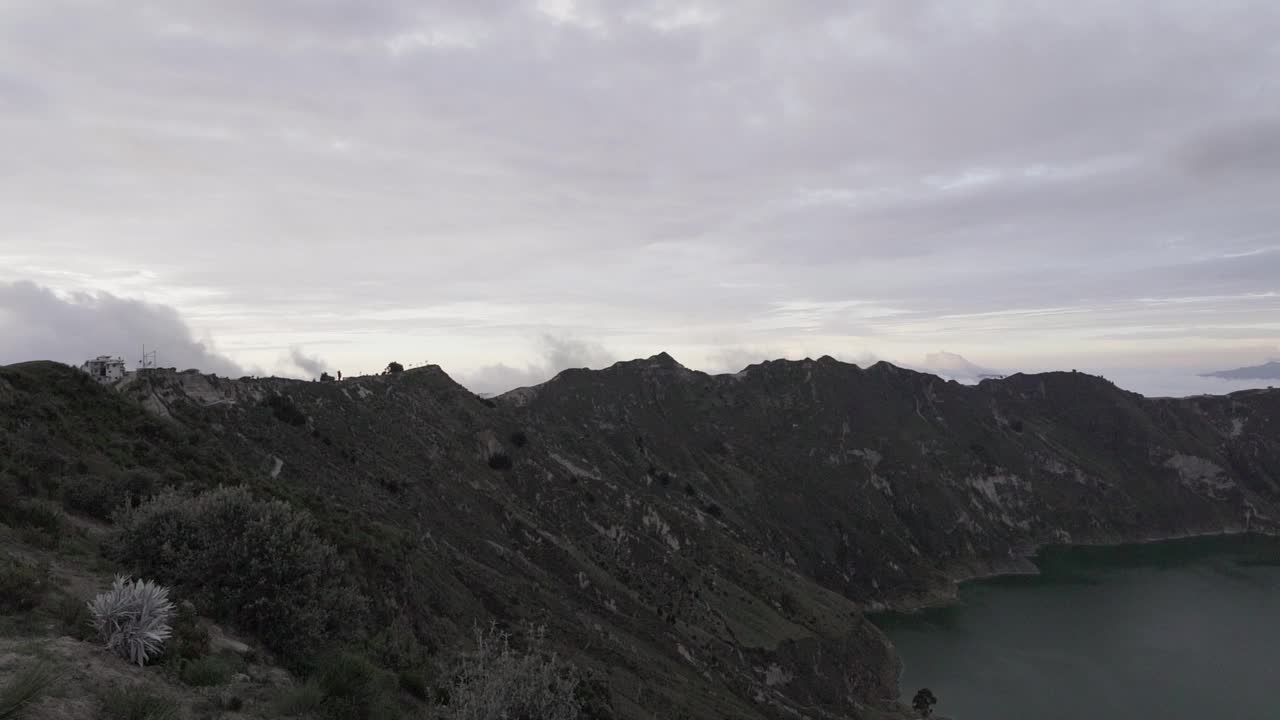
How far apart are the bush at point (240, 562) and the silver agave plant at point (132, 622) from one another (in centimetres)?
280

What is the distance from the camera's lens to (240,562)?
1459 cm

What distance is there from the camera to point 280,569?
1473 centimetres

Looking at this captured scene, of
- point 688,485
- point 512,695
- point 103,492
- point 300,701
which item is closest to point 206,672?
point 300,701

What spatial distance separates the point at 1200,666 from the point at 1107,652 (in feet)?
31.0

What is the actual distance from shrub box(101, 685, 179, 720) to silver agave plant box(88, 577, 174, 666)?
1389mm

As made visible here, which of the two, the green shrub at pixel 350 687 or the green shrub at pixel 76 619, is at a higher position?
the green shrub at pixel 76 619

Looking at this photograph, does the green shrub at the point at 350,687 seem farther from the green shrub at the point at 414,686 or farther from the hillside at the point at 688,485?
the hillside at the point at 688,485

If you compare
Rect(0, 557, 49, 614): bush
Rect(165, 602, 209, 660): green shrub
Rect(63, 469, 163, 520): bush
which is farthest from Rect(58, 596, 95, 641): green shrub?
Rect(63, 469, 163, 520): bush

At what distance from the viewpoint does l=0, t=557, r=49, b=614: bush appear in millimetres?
11125

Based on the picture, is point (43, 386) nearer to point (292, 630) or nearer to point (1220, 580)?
point (292, 630)

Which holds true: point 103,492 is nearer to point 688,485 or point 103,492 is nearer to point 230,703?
point 230,703

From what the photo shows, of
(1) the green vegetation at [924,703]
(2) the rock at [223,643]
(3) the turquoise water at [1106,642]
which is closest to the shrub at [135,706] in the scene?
(2) the rock at [223,643]

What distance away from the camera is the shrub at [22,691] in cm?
732

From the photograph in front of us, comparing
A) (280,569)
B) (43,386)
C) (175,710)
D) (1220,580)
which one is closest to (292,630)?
(280,569)
